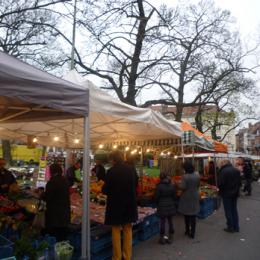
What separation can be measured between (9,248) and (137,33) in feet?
41.0

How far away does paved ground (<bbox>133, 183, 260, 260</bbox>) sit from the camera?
6.01 m

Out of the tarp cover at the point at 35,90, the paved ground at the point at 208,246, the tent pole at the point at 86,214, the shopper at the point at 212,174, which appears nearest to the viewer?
the tarp cover at the point at 35,90

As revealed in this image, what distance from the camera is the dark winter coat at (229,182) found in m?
7.78

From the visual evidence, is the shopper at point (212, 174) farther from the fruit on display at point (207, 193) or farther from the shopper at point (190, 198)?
the shopper at point (190, 198)

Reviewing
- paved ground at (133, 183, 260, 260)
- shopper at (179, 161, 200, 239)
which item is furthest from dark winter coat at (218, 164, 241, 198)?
paved ground at (133, 183, 260, 260)

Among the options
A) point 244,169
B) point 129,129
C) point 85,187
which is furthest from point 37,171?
point 244,169

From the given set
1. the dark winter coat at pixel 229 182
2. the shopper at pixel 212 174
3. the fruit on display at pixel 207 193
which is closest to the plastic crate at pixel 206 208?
the fruit on display at pixel 207 193

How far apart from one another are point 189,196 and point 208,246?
1.14m

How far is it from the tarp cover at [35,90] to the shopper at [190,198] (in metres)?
3.42

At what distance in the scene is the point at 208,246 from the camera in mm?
6680

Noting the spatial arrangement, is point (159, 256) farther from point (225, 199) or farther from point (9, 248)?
point (9, 248)

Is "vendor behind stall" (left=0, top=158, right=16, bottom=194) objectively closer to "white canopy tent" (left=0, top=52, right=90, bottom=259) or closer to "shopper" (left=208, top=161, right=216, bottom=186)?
"white canopy tent" (left=0, top=52, right=90, bottom=259)

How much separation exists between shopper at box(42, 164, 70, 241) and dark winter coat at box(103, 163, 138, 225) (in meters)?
0.71

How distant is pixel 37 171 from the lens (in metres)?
11.1
